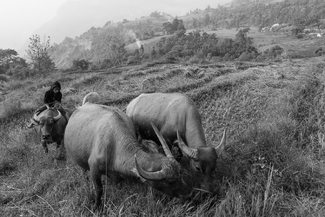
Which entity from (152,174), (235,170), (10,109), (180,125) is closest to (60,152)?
(180,125)

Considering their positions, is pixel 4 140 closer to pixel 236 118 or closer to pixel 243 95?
pixel 236 118

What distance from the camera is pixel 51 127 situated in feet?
21.5

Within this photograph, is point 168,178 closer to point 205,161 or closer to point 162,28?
point 205,161

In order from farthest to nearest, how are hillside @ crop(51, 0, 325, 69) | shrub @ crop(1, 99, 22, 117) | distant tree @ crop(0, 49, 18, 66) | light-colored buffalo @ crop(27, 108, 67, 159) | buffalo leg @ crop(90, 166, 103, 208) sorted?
hillside @ crop(51, 0, 325, 69) < distant tree @ crop(0, 49, 18, 66) < shrub @ crop(1, 99, 22, 117) < light-colored buffalo @ crop(27, 108, 67, 159) < buffalo leg @ crop(90, 166, 103, 208)

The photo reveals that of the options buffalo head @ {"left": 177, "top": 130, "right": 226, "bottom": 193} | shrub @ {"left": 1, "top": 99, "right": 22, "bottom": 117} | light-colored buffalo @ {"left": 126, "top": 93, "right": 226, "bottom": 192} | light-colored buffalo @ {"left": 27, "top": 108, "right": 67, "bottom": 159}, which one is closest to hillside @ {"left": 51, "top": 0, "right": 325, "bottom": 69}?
shrub @ {"left": 1, "top": 99, "right": 22, "bottom": 117}

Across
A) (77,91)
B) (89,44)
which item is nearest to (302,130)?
(77,91)

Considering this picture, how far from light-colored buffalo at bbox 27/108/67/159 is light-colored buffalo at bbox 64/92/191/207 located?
4.46ft

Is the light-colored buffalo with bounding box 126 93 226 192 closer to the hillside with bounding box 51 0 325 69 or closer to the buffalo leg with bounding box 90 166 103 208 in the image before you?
the buffalo leg with bounding box 90 166 103 208

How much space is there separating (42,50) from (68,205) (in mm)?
25832

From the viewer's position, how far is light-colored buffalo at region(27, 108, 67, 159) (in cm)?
646

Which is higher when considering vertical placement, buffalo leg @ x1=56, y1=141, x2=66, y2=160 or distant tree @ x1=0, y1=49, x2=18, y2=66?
distant tree @ x1=0, y1=49, x2=18, y2=66

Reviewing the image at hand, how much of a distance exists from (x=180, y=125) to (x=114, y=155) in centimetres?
183

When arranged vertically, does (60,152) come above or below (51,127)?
below

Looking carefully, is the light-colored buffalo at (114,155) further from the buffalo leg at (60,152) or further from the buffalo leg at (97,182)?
the buffalo leg at (60,152)
